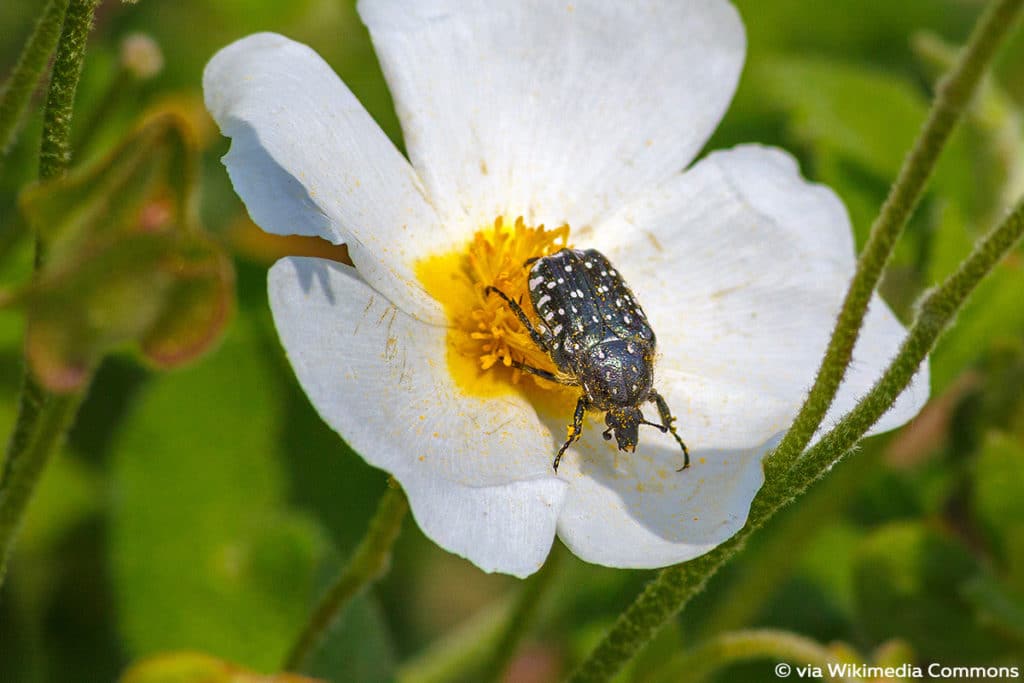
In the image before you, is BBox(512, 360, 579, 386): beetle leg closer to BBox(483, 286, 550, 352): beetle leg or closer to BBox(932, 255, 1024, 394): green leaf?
BBox(483, 286, 550, 352): beetle leg

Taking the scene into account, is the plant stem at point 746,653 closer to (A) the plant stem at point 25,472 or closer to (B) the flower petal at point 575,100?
(B) the flower petal at point 575,100

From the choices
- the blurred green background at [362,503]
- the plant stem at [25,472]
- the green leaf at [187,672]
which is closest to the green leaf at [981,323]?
the blurred green background at [362,503]

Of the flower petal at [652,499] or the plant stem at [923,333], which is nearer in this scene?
the plant stem at [923,333]

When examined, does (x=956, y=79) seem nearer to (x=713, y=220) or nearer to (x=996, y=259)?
(x=996, y=259)

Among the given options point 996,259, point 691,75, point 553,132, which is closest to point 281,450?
point 553,132

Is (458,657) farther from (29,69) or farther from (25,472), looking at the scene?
(29,69)

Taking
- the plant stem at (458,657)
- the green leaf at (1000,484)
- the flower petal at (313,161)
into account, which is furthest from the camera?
the plant stem at (458,657)

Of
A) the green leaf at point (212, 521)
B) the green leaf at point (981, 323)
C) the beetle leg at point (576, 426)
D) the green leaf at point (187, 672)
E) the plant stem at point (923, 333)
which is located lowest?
the green leaf at point (981, 323)
